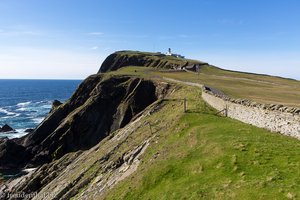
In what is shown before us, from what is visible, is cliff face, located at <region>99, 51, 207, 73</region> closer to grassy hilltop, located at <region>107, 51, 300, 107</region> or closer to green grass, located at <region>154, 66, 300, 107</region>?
grassy hilltop, located at <region>107, 51, 300, 107</region>

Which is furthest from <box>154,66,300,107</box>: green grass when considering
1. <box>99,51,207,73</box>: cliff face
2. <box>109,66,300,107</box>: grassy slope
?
<box>99,51,207,73</box>: cliff face

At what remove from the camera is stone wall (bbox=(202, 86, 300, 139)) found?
27.2m

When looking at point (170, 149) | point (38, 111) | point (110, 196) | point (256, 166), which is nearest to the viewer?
point (256, 166)

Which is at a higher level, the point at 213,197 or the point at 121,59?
the point at 121,59

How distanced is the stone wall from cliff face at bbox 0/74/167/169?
33.7m

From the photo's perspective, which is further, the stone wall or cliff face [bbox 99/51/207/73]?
cliff face [bbox 99/51/207/73]

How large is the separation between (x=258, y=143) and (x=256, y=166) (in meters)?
4.06

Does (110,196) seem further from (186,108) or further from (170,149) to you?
(186,108)

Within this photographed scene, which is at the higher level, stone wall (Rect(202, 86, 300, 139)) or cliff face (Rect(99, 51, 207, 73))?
cliff face (Rect(99, 51, 207, 73))

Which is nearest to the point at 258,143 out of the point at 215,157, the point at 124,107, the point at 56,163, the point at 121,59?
Result: the point at 215,157

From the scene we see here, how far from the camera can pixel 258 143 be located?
25.7m

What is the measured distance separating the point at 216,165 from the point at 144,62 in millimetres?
117616

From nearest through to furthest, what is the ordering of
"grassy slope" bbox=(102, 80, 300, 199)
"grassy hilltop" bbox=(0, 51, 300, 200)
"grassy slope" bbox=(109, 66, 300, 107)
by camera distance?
1. "grassy slope" bbox=(102, 80, 300, 199)
2. "grassy hilltop" bbox=(0, 51, 300, 200)
3. "grassy slope" bbox=(109, 66, 300, 107)

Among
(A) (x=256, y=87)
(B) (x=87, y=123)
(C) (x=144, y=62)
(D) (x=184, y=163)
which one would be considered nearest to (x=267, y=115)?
(D) (x=184, y=163)
